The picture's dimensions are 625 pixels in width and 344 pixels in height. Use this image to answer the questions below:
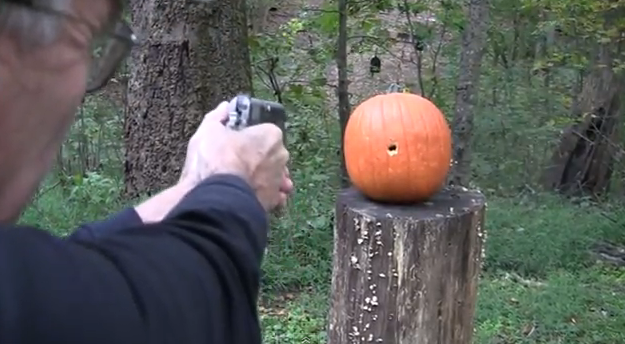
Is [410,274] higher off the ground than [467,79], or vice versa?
[467,79]

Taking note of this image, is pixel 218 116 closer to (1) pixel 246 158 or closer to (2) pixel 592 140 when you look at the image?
(1) pixel 246 158

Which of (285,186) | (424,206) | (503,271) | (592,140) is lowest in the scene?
(503,271)

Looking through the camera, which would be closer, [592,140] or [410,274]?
[410,274]

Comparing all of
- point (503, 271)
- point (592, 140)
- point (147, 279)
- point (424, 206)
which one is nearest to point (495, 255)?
point (503, 271)

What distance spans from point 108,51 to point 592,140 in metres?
8.08

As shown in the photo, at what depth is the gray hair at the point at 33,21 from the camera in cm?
97

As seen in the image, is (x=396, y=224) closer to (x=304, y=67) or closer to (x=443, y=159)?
(x=443, y=159)

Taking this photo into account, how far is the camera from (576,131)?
8.84m

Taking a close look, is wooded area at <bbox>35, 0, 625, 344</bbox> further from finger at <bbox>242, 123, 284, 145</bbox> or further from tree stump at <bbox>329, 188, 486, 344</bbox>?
finger at <bbox>242, 123, 284, 145</bbox>

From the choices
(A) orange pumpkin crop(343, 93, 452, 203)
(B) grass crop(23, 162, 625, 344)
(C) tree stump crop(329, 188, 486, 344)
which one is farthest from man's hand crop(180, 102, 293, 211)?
(B) grass crop(23, 162, 625, 344)

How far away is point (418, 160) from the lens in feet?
11.9

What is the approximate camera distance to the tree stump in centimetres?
344

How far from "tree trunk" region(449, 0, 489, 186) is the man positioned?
452cm

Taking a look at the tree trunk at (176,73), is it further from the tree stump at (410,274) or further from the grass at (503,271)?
the tree stump at (410,274)
